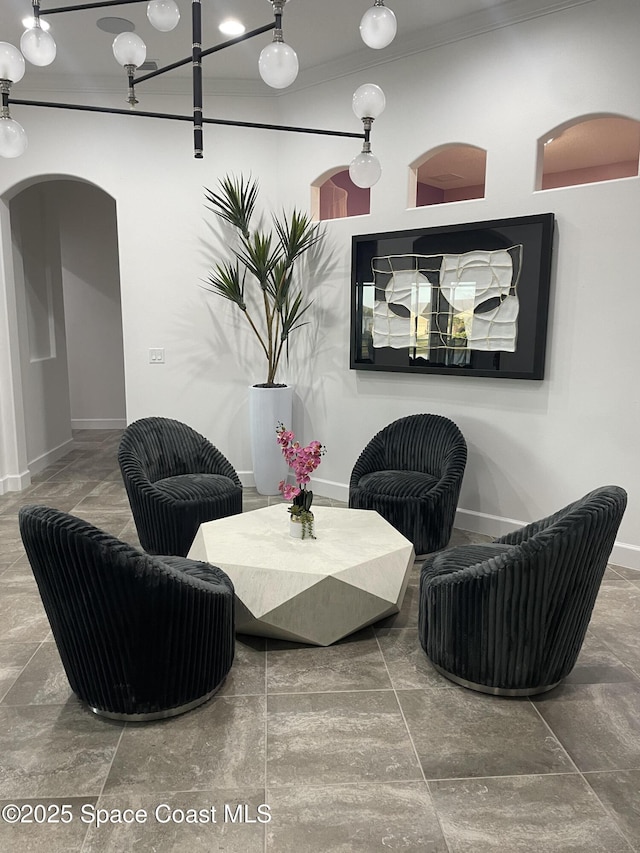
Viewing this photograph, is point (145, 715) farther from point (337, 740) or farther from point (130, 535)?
point (130, 535)

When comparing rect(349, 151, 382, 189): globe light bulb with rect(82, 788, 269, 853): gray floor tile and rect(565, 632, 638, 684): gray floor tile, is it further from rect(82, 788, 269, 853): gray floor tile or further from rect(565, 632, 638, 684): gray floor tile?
rect(82, 788, 269, 853): gray floor tile

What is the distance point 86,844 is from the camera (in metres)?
1.73

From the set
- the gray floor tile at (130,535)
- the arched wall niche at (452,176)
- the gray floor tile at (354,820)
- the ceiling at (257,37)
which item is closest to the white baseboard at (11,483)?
the gray floor tile at (130,535)

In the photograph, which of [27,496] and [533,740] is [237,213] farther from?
[533,740]

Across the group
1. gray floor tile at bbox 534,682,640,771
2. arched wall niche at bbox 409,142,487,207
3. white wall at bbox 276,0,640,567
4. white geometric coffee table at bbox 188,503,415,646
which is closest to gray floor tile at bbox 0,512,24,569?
white geometric coffee table at bbox 188,503,415,646

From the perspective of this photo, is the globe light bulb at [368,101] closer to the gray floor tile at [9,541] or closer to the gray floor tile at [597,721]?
the gray floor tile at [597,721]

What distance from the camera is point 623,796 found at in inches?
75.1

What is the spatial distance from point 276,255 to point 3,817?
13.4 ft

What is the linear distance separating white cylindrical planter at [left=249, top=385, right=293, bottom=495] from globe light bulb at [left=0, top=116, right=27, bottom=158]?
9.16 feet

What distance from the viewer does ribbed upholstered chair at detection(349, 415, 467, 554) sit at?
3.72 m

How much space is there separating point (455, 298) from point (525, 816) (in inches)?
124

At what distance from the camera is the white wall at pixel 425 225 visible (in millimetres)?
3627

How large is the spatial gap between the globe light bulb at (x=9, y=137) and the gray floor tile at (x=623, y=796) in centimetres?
297

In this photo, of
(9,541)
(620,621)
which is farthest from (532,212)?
(9,541)
